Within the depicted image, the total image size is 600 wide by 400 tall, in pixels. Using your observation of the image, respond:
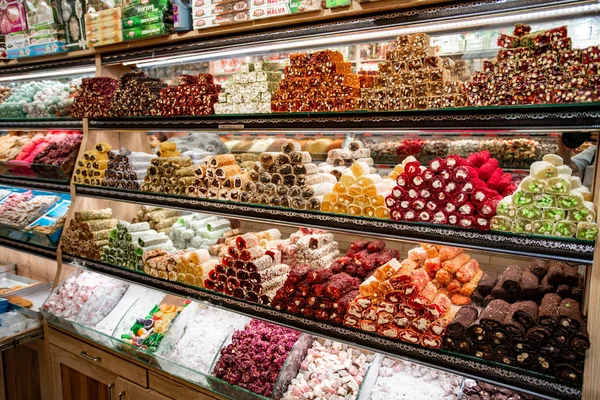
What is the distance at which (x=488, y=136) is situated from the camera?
3668mm

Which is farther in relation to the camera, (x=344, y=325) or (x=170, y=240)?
(x=170, y=240)

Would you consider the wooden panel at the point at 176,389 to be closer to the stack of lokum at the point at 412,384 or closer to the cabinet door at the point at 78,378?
the cabinet door at the point at 78,378

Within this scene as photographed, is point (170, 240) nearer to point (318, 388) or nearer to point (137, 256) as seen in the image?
point (137, 256)

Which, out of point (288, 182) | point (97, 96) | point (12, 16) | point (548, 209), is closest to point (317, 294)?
point (288, 182)

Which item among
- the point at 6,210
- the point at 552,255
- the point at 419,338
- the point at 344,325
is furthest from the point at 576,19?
the point at 6,210

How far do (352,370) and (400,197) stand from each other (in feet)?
3.49

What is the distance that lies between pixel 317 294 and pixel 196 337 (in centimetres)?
102

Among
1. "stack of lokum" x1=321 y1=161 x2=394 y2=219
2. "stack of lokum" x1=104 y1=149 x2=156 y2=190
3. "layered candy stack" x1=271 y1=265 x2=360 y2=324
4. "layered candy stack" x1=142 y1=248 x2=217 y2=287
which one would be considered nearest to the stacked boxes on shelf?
"stack of lokum" x1=104 y1=149 x2=156 y2=190

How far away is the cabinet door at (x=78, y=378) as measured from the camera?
3439 mm

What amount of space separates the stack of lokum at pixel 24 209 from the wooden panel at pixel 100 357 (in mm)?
1106

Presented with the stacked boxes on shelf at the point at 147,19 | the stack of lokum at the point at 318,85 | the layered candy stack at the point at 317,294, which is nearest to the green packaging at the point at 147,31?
the stacked boxes on shelf at the point at 147,19

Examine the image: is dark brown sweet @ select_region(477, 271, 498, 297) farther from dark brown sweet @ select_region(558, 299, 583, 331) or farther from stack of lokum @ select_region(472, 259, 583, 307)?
dark brown sweet @ select_region(558, 299, 583, 331)

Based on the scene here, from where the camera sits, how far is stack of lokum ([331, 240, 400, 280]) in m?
2.79

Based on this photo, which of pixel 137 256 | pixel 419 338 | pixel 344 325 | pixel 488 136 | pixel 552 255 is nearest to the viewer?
pixel 552 255
